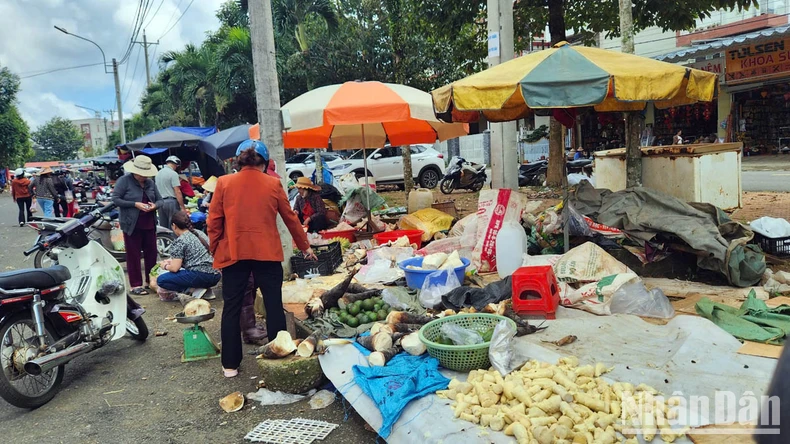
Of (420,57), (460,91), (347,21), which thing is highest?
(347,21)

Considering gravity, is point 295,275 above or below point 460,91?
below

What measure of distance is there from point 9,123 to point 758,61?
133 feet

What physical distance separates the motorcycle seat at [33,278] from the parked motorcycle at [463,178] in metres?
13.9

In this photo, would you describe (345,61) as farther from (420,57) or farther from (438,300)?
(438,300)

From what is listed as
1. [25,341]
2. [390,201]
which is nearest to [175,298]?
[25,341]

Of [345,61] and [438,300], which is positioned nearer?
[438,300]

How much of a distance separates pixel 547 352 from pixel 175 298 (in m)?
5.05

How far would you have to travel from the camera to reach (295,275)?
672cm

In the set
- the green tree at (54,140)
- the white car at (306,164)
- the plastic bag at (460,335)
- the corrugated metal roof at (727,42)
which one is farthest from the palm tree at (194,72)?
the green tree at (54,140)

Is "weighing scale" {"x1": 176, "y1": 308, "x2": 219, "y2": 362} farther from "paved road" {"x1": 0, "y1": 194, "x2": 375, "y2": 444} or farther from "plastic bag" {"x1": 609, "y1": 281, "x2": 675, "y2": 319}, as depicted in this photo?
"plastic bag" {"x1": 609, "y1": 281, "x2": 675, "y2": 319}

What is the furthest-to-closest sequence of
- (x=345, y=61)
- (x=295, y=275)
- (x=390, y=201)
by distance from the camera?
(x=345, y=61) < (x=390, y=201) < (x=295, y=275)

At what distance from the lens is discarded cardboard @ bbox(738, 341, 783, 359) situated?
3422mm

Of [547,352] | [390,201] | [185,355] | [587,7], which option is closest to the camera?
[547,352]

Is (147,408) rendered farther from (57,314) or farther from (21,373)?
(57,314)
